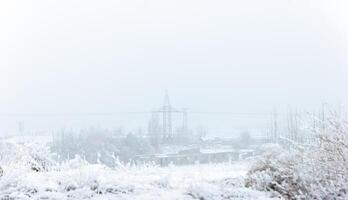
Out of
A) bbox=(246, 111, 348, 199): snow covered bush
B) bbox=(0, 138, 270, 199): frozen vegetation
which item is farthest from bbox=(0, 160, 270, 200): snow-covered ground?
bbox=(246, 111, 348, 199): snow covered bush

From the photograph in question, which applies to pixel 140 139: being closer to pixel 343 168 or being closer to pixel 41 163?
pixel 41 163

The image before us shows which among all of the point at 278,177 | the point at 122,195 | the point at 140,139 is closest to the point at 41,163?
the point at 122,195

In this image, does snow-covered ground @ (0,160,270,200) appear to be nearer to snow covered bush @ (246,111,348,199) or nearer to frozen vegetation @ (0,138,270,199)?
frozen vegetation @ (0,138,270,199)

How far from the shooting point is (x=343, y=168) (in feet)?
22.2

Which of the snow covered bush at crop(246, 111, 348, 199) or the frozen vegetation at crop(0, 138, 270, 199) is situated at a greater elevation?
the snow covered bush at crop(246, 111, 348, 199)

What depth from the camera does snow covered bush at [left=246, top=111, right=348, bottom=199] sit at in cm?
650

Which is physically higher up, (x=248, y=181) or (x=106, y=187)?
(x=106, y=187)

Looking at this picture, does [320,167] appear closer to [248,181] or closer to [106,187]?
[248,181]

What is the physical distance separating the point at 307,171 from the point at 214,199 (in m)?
1.54

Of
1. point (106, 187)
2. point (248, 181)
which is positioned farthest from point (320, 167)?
point (106, 187)

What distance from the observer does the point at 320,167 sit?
689cm

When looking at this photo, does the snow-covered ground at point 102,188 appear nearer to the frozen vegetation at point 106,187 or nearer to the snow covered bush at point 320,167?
the frozen vegetation at point 106,187

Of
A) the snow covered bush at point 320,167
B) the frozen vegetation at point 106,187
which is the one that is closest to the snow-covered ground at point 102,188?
the frozen vegetation at point 106,187

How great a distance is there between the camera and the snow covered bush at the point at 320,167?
21.3ft
